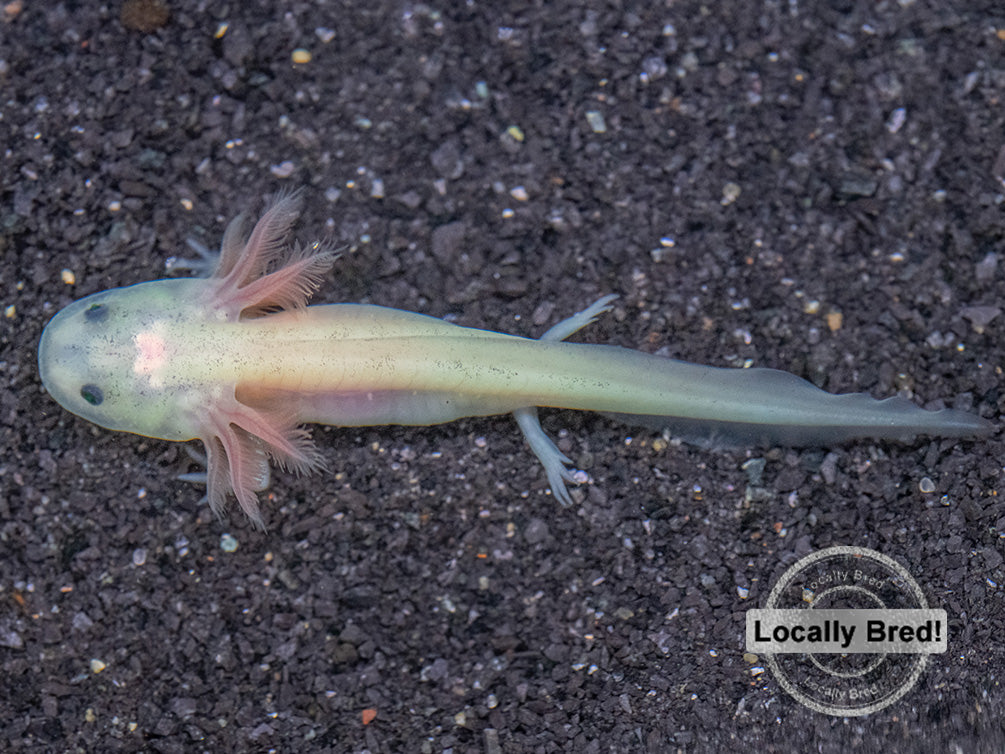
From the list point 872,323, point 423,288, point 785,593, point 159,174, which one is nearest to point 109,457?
point 159,174

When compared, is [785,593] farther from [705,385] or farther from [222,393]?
[222,393]

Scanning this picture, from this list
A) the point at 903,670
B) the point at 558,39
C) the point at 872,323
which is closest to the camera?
the point at 903,670

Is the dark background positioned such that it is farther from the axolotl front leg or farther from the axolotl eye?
the axolotl eye

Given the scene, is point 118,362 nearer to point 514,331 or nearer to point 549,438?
point 514,331

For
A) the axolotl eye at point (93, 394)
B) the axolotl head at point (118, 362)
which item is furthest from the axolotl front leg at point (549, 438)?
the axolotl eye at point (93, 394)

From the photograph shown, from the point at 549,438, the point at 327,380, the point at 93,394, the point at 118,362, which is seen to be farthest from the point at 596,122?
the point at 93,394

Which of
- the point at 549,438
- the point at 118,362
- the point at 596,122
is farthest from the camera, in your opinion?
the point at 596,122

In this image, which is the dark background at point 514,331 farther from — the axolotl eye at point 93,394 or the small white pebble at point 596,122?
the axolotl eye at point 93,394
